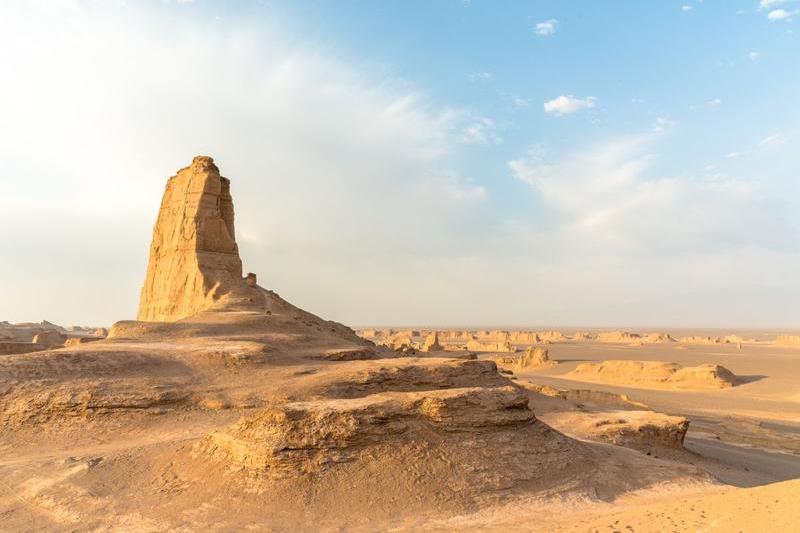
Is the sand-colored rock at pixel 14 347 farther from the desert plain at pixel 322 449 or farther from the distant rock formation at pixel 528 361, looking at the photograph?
the distant rock formation at pixel 528 361

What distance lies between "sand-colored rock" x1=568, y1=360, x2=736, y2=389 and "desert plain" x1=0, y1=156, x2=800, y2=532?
730 inches

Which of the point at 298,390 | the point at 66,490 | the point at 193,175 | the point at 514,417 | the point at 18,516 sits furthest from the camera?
the point at 193,175

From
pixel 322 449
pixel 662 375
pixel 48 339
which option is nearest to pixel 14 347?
pixel 48 339

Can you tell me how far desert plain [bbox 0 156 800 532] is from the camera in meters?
9.95

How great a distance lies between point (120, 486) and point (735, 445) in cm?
2286

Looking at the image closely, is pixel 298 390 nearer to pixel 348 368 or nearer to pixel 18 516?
pixel 348 368

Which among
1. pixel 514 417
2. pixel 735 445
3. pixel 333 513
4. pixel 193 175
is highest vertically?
pixel 193 175

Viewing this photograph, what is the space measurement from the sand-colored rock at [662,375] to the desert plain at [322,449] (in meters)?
18.5

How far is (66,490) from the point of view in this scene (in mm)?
10906

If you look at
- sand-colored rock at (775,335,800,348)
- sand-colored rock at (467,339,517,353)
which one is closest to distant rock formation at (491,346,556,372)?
sand-colored rock at (467,339,517,353)

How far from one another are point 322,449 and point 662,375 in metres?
39.4

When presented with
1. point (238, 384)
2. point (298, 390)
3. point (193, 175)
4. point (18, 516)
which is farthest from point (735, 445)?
point (193, 175)

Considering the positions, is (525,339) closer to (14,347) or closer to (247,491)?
(14,347)

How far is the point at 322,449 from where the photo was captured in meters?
11.0
